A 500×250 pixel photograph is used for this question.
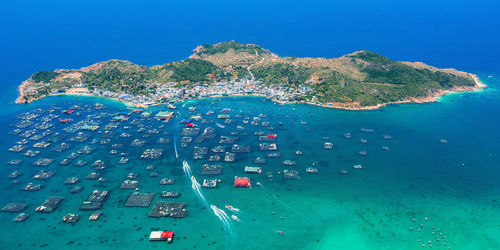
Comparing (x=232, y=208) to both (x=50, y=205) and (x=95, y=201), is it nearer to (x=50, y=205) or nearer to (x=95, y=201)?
(x=95, y=201)

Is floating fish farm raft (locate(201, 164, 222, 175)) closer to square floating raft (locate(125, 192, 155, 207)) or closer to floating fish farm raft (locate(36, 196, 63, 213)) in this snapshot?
square floating raft (locate(125, 192, 155, 207))

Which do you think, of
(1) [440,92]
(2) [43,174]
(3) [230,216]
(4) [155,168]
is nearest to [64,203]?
(2) [43,174]

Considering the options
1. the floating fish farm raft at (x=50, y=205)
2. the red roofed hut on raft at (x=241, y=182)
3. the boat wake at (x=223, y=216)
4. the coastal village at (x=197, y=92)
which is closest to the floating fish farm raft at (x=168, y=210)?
the boat wake at (x=223, y=216)

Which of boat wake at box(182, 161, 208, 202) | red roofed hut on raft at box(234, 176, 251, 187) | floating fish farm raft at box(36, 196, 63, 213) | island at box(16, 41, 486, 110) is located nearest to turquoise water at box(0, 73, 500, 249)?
boat wake at box(182, 161, 208, 202)

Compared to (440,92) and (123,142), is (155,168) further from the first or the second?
(440,92)

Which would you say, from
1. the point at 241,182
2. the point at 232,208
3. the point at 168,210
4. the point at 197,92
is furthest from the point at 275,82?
the point at 168,210

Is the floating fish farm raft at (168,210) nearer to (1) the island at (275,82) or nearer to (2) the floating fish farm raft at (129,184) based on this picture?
(2) the floating fish farm raft at (129,184)
